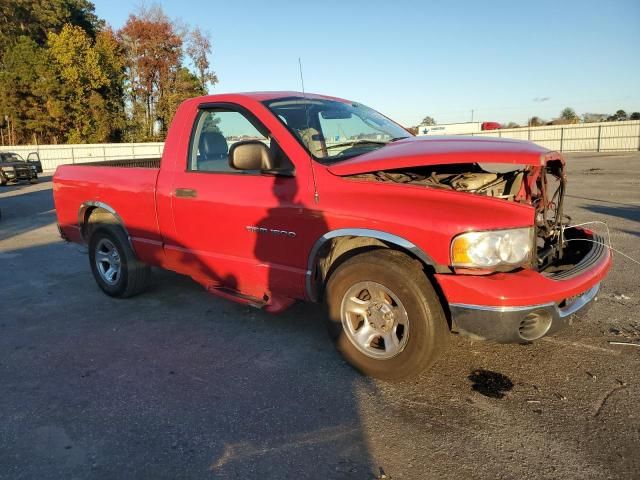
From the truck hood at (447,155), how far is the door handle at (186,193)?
1383 millimetres

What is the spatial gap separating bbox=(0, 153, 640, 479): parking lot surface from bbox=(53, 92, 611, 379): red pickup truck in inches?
15.4

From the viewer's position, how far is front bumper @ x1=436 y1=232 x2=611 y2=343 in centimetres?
281

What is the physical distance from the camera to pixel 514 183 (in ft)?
11.3

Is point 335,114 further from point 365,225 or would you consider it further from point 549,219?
point 549,219

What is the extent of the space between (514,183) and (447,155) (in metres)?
0.68

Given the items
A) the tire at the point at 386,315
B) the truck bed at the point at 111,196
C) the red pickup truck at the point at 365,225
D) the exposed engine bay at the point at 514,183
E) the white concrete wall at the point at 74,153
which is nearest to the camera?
the red pickup truck at the point at 365,225

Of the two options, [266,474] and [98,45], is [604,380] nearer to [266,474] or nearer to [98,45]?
[266,474]

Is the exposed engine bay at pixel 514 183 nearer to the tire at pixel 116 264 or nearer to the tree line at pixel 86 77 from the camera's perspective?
the tire at pixel 116 264

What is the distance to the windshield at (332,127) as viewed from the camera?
3771 millimetres

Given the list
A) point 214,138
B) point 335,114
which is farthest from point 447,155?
point 214,138

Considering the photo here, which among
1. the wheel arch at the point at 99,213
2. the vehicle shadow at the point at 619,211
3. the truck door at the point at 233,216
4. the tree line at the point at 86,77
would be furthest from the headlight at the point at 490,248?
the tree line at the point at 86,77

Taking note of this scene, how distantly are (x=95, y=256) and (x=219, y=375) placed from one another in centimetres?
283

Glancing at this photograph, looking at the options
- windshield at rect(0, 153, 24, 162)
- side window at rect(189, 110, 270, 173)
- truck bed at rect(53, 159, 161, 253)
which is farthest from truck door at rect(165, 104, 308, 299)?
windshield at rect(0, 153, 24, 162)

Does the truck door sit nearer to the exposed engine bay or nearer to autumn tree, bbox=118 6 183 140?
the exposed engine bay
